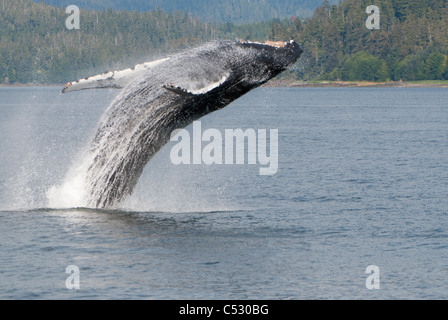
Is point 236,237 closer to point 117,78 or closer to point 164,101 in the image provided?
point 164,101

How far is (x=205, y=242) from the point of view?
13992 millimetres

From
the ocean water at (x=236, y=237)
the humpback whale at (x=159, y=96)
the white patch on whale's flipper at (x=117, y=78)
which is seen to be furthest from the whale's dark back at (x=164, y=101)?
the ocean water at (x=236, y=237)

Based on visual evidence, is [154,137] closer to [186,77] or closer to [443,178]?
[186,77]

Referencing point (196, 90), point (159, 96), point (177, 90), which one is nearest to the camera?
point (177, 90)

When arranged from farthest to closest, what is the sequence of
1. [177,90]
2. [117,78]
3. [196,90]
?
[117,78] → [196,90] → [177,90]

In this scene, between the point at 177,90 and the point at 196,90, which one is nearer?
the point at 177,90

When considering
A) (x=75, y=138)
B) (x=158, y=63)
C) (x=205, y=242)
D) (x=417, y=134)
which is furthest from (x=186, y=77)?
(x=417, y=134)

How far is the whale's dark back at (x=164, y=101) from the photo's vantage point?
13.4 m

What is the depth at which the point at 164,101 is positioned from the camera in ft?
46.2

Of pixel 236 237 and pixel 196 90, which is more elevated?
pixel 196 90

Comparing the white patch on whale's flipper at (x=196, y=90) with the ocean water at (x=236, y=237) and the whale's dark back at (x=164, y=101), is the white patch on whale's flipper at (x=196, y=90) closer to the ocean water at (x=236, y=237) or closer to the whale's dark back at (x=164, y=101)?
the whale's dark back at (x=164, y=101)

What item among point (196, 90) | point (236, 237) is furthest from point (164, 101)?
point (236, 237)

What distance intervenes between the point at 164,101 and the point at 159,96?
14 centimetres
